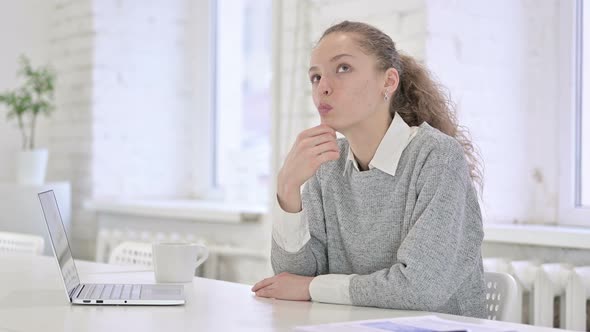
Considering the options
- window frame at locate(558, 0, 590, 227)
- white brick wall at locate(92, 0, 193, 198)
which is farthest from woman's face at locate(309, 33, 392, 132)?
white brick wall at locate(92, 0, 193, 198)

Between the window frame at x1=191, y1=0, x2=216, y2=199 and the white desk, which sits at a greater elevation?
Answer: the window frame at x1=191, y1=0, x2=216, y2=199

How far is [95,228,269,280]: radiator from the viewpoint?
11.4ft

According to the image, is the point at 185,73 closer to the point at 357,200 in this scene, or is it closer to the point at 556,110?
the point at 556,110

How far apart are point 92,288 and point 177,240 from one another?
6.30 feet

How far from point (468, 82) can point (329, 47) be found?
106cm

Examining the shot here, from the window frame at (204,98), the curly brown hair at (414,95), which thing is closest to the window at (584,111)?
the curly brown hair at (414,95)

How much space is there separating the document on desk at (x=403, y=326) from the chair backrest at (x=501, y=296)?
1.32 feet

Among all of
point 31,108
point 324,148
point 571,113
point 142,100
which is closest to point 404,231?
point 324,148

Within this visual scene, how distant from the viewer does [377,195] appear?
185cm

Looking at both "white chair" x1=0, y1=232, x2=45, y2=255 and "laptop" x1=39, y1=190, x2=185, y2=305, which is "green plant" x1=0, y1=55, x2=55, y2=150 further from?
"laptop" x1=39, y1=190, x2=185, y2=305

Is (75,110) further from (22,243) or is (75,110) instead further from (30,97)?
(22,243)

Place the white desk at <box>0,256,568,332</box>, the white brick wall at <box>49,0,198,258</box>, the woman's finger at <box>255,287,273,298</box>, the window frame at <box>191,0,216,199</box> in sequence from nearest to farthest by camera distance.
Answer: the white desk at <box>0,256,568,332</box> < the woman's finger at <box>255,287,273,298</box> < the white brick wall at <box>49,0,198,258</box> < the window frame at <box>191,0,216,199</box>

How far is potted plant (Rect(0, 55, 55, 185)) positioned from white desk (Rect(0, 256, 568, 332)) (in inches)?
81.1

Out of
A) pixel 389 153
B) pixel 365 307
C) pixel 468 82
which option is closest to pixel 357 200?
pixel 389 153
